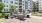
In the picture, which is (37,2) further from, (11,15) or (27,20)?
(11,15)

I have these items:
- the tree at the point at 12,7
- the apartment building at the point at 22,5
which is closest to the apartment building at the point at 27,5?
the apartment building at the point at 22,5

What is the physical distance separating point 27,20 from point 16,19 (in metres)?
0.20

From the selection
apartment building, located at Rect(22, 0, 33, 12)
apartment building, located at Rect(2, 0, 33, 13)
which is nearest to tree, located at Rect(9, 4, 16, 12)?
apartment building, located at Rect(2, 0, 33, 13)

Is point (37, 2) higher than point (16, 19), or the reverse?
point (37, 2)

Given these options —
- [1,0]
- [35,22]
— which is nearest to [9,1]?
[1,0]

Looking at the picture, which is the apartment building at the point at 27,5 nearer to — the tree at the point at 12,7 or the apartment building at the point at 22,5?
the apartment building at the point at 22,5

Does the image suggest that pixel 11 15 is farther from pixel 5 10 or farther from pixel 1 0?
pixel 1 0

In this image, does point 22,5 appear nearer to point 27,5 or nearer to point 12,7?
point 27,5

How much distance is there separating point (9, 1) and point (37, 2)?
54cm

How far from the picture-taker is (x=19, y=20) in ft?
4.62

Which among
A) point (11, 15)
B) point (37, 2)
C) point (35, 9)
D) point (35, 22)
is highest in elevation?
point (37, 2)

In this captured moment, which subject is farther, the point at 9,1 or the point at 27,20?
the point at 9,1

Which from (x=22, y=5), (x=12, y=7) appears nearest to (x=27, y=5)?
(x=22, y=5)

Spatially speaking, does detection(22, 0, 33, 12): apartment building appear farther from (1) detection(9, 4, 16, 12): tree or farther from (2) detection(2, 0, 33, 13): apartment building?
(1) detection(9, 4, 16, 12): tree
